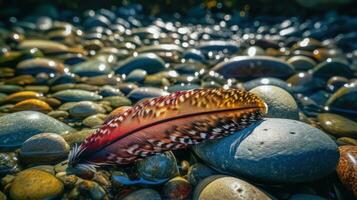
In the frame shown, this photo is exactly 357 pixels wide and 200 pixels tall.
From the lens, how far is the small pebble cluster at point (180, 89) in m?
2.97

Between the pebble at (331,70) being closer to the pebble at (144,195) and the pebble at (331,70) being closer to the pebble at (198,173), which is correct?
the pebble at (198,173)

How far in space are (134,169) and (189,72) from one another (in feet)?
9.63

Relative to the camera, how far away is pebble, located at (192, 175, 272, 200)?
2686mm

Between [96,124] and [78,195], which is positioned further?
[96,124]

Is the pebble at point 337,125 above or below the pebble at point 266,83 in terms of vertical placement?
below

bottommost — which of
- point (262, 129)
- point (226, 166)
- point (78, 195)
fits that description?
point (78, 195)

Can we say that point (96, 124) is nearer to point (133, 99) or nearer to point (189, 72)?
point (133, 99)

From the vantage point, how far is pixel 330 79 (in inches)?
216

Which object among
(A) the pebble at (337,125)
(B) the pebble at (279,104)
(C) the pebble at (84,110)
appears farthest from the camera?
(C) the pebble at (84,110)

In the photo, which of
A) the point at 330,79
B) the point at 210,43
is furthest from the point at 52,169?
the point at 210,43

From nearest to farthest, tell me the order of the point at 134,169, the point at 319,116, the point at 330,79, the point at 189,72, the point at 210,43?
the point at 134,169, the point at 319,116, the point at 330,79, the point at 189,72, the point at 210,43

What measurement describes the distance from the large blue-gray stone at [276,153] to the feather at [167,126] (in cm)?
14

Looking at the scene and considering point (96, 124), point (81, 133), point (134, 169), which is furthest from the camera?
point (96, 124)

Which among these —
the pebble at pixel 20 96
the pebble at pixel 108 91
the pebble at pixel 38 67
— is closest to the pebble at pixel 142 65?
the pebble at pixel 108 91
